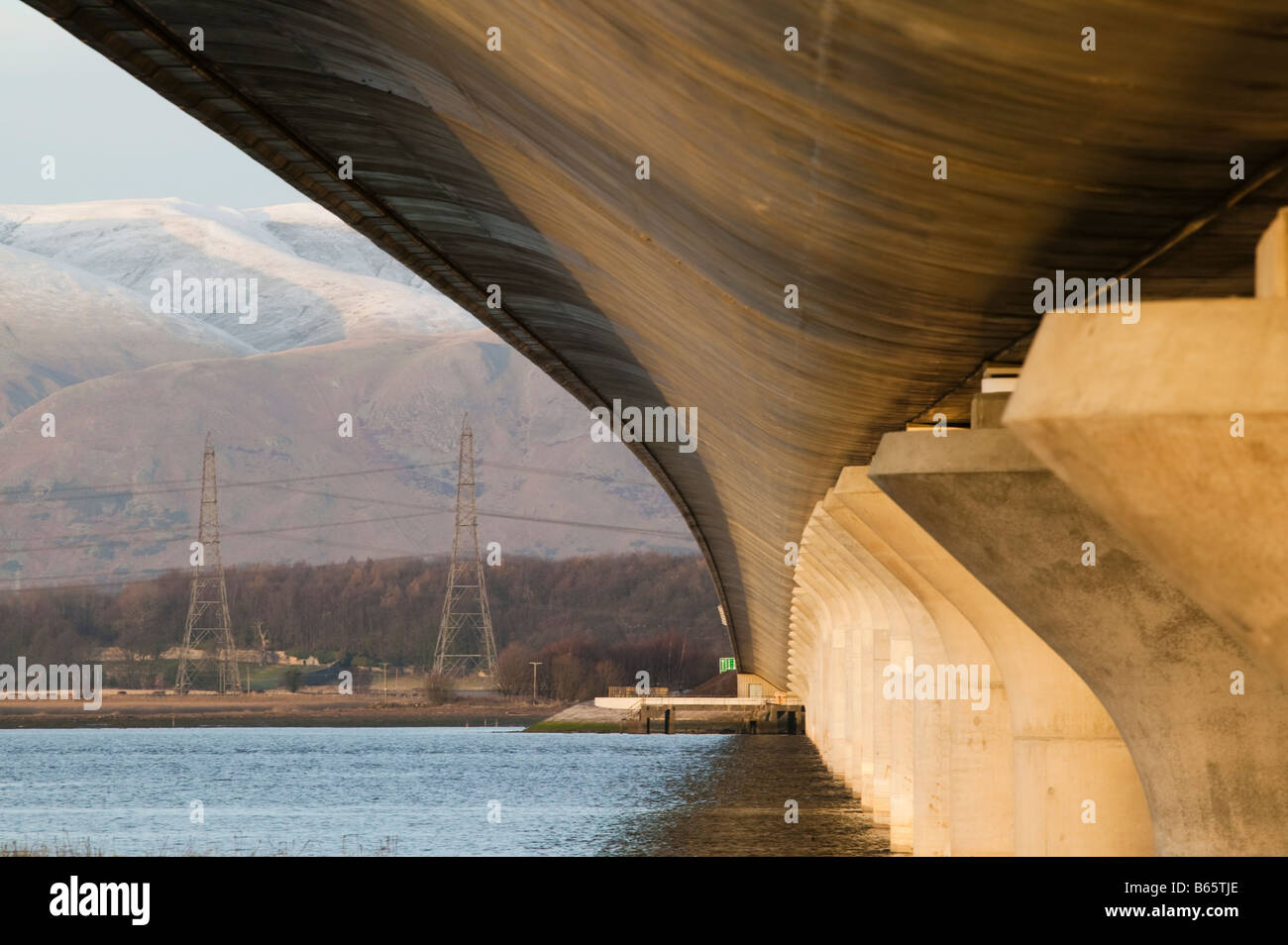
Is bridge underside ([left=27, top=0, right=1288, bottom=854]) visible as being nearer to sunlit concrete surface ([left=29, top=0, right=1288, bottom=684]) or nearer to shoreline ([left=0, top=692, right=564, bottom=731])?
sunlit concrete surface ([left=29, top=0, right=1288, bottom=684])

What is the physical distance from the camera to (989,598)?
76.3ft

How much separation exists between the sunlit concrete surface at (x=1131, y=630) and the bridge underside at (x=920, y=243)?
0.03 meters

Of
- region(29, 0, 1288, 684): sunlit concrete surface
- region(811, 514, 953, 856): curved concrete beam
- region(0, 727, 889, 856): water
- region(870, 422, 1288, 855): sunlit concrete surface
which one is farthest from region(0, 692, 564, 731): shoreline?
region(870, 422, 1288, 855): sunlit concrete surface

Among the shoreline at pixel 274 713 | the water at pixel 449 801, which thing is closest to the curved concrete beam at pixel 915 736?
the water at pixel 449 801

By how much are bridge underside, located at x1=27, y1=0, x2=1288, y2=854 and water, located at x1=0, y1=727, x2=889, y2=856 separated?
12865 millimetres

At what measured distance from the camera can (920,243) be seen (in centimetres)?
1052

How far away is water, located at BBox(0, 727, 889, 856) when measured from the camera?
39.1 metres

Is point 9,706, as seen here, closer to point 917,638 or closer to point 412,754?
point 412,754

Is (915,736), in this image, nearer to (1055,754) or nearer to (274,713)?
(1055,754)

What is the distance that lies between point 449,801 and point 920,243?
5004 centimetres

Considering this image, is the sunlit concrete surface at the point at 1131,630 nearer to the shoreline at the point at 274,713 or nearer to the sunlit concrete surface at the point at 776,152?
the sunlit concrete surface at the point at 776,152

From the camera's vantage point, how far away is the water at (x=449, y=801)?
128 feet
